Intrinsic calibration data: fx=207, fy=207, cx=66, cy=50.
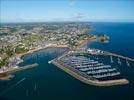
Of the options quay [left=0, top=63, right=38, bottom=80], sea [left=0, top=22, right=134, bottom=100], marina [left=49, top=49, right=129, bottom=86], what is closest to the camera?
sea [left=0, top=22, right=134, bottom=100]

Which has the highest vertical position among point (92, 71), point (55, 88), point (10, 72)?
point (92, 71)

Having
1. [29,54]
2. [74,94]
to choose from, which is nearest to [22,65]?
[29,54]

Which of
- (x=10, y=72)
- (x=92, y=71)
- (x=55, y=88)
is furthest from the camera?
(x=10, y=72)

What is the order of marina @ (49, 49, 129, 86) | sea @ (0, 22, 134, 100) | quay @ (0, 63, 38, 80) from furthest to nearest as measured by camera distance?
quay @ (0, 63, 38, 80) → marina @ (49, 49, 129, 86) → sea @ (0, 22, 134, 100)

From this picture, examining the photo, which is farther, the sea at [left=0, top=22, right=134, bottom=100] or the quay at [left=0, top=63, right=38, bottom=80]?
the quay at [left=0, top=63, right=38, bottom=80]

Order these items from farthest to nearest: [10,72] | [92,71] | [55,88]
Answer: [10,72] < [92,71] < [55,88]

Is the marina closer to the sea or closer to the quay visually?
the sea

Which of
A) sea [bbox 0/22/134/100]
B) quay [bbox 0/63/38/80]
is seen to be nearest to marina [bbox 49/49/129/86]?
sea [bbox 0/22/134/100]

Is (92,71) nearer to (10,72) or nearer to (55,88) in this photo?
(55,88)

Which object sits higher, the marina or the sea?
the marina

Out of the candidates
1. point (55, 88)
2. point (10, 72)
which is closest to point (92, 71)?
point (55, 88)

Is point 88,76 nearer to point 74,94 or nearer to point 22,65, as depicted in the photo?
point 74,94
